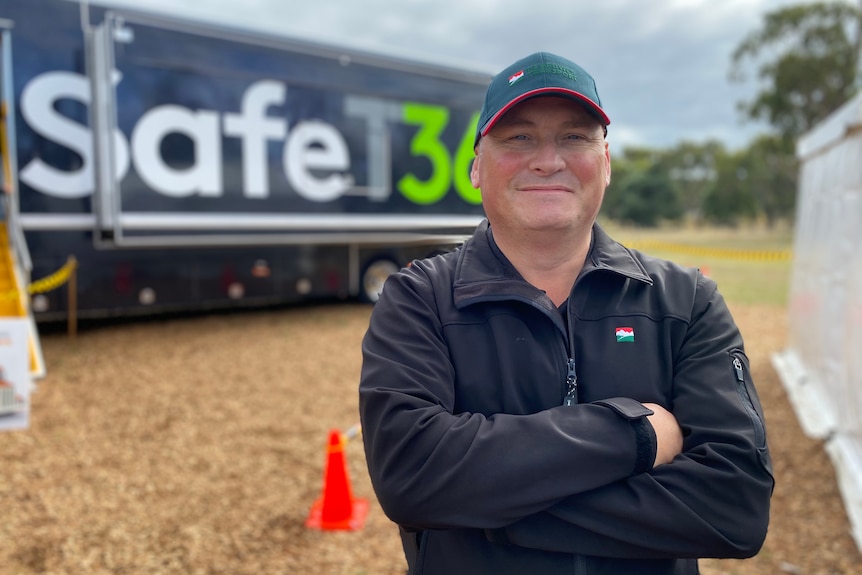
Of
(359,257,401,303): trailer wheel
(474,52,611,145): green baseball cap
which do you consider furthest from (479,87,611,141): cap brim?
(359,257,401,303): trailer wheel

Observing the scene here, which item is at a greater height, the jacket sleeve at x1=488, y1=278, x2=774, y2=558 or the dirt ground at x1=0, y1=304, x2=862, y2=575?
the jacket sleeve at x1=488, y1=278, x2=774, y2=558

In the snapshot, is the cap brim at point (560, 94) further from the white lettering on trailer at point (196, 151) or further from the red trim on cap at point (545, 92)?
the white lettering on trailer at point (196, 151)

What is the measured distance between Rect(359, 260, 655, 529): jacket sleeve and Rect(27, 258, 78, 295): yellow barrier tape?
6.65 metres

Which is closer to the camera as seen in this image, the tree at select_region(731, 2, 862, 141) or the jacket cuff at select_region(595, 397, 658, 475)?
the jacket cuff at select_region(595, 397, 658, 475)

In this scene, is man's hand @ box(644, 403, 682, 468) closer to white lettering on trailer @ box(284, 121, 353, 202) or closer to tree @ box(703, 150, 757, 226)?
white lettering on trailer @ box(284, 121, 353, 202)

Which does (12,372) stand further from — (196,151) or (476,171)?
(196,151)

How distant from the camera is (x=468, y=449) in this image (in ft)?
4.00

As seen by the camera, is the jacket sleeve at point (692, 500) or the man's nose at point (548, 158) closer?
the jacket sleeve at point (692, 500)

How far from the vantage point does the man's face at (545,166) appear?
4.42ft

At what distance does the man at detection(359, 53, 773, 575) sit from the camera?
1208 millimetres

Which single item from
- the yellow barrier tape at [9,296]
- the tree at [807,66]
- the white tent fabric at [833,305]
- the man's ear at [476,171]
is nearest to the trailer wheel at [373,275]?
the yellow barrier tape at [9,296]

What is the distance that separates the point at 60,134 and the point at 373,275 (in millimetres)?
4475

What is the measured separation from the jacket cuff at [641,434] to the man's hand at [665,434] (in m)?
0.03

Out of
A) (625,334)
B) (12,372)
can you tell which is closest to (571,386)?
(625,334)
